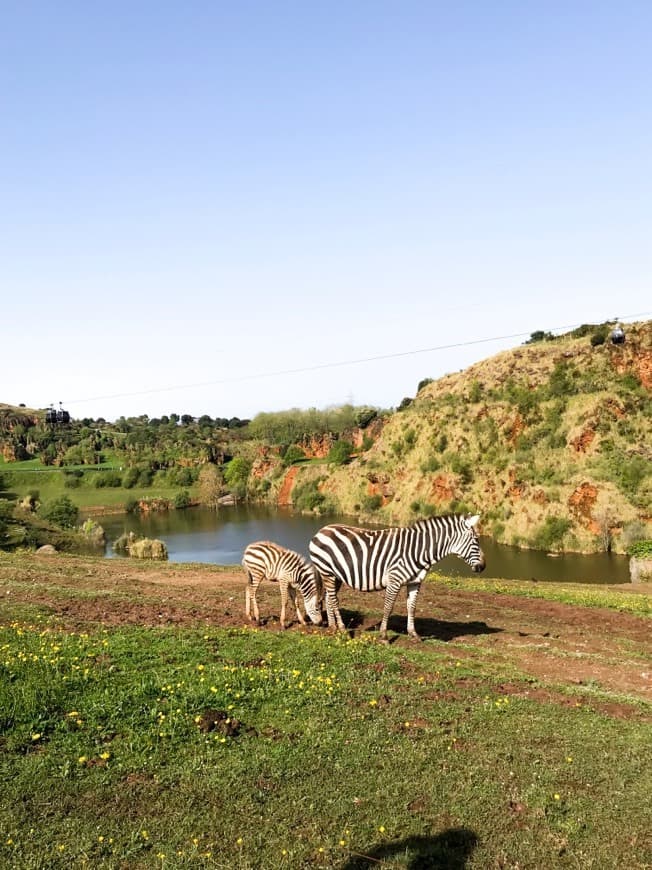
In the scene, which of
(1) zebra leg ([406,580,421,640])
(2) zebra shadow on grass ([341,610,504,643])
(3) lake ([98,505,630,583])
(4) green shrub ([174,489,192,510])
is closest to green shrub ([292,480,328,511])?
(3) lake ([98,505,630,583])

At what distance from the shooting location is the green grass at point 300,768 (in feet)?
24.2

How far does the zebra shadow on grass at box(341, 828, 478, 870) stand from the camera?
718 cm

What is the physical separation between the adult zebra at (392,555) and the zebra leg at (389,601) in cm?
5

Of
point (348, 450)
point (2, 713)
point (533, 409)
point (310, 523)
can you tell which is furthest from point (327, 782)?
point (348, 450)

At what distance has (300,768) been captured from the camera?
29.1 feet

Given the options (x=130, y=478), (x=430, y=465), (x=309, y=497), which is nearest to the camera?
(x=430, y=465)

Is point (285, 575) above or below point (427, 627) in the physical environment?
above

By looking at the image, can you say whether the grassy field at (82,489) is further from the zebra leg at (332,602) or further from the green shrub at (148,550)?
the zebra leg at (332,602)

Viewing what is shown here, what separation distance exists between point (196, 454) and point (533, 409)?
254 feet

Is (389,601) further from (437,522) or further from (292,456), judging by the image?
(292,456)

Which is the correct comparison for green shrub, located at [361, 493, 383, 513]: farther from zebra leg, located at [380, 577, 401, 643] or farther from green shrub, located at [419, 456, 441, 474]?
zebra leg, located at [380, 577, 401, 643]

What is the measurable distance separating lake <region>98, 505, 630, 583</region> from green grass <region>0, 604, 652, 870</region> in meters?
30.4

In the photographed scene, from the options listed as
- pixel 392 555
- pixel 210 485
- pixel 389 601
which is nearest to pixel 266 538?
Result: pixel 210 485

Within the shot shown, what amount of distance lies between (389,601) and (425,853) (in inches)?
346
